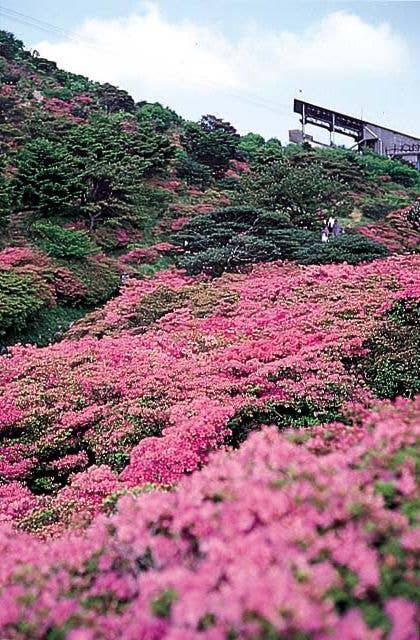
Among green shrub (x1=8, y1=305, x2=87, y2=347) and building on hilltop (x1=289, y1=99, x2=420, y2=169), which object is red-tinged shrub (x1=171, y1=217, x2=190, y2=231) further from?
building on hilltop (x1=289, y1=99, x2=420, y2=169)

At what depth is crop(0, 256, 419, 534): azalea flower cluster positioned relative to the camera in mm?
5039

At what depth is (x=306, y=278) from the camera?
428 inches

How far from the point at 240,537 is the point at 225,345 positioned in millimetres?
5961

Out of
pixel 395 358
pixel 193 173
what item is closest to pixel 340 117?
pixel 193 173

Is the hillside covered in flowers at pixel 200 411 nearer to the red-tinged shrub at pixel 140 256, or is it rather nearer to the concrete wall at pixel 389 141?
the red-tinged shrub at pixel 140 256

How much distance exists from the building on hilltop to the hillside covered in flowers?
1683 centimetres

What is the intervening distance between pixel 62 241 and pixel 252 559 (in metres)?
13.6

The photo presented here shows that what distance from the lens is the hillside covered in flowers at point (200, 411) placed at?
6.16 ft

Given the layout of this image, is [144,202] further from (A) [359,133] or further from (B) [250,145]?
(A) [359,133]

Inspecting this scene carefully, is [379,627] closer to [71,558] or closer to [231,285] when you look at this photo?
[71,558]

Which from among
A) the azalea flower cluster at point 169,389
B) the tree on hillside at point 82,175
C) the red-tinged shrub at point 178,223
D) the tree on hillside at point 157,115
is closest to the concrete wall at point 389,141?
the tree on hillside at point 157,115

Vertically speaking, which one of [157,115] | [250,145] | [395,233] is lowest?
[395,233]

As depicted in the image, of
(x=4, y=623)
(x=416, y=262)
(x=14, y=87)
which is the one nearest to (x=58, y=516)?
(x=4, y=623)

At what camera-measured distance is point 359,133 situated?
36312 mm
